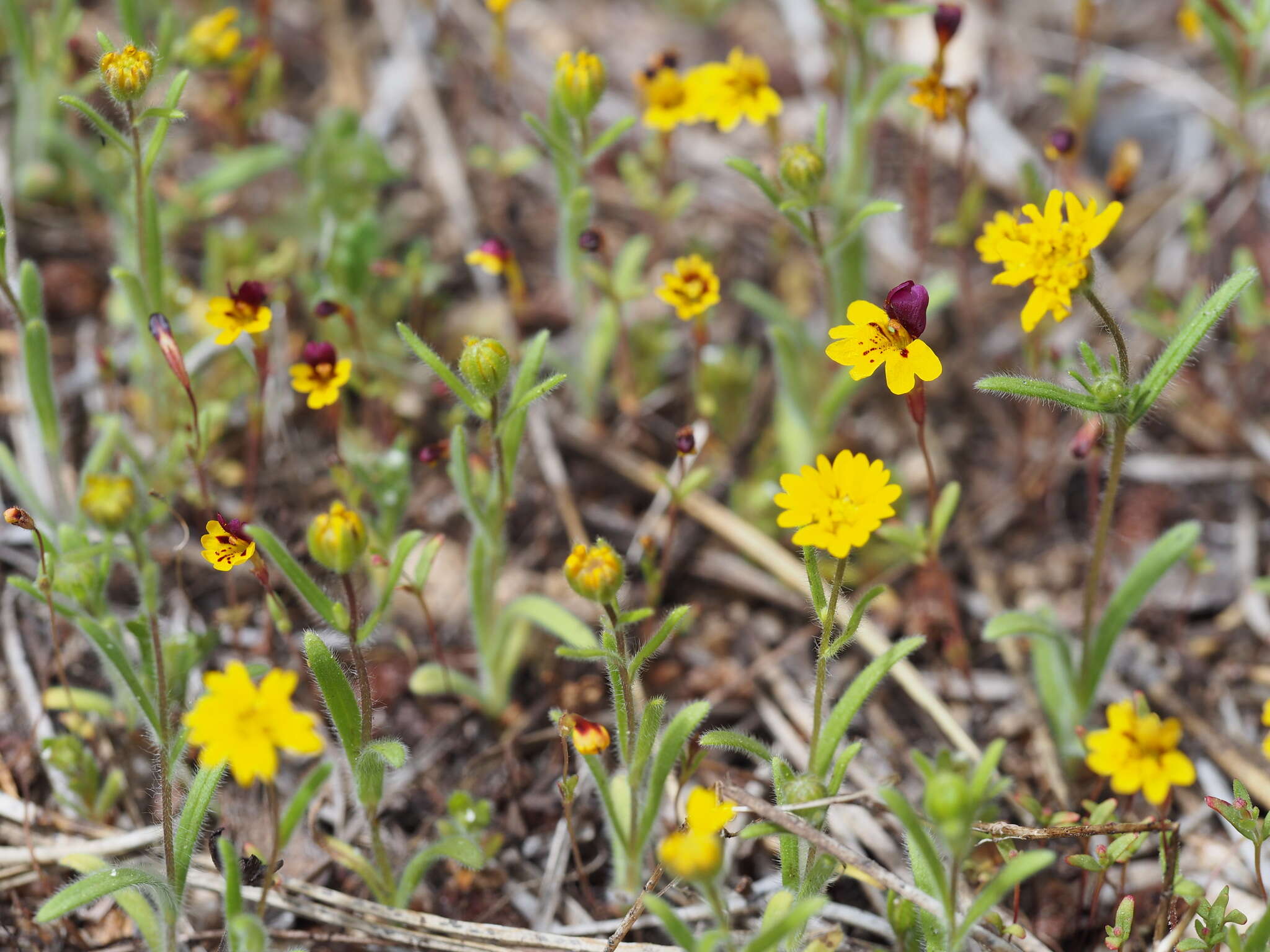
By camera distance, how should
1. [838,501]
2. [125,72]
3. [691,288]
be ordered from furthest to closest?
1. [691,288]
2. [125,72]
3. [838,501]

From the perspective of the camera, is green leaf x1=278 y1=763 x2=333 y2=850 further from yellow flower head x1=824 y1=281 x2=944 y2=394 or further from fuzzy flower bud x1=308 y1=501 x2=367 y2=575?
yellow flower head x1=824 y1=281 x2=944 y2=394

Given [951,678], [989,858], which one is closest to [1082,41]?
[951,678]

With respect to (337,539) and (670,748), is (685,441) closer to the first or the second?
(670,748)

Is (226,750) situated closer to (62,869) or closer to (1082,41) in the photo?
(62,869)

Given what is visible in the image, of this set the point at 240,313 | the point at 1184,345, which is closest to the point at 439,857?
the point at 240,313

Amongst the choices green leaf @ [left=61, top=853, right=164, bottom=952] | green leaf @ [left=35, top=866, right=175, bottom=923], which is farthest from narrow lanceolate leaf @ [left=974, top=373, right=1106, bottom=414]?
green leaf @ [left=61, top=853, right=164, bottom=952]

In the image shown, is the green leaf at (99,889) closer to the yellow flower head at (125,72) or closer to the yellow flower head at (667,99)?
the yellow flower head at (125,72)
